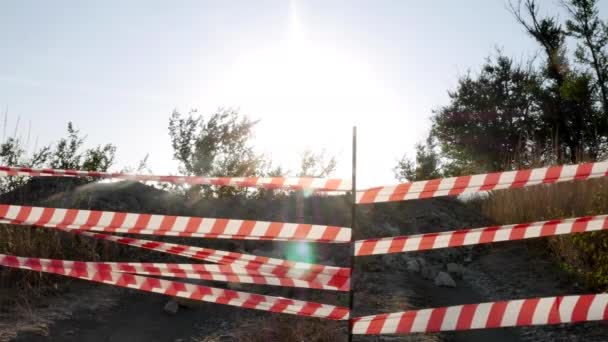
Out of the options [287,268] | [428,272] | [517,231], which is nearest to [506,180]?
[517,231]

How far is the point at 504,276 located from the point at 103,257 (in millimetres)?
5440

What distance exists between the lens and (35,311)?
5094mm

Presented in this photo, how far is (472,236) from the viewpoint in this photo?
3.49 metres

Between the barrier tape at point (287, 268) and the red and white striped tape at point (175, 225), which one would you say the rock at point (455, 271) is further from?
the red and white striped tape at point (175, 225)

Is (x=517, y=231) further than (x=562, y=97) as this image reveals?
No

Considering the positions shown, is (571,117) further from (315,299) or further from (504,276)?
(315,299)

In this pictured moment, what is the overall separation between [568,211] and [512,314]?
6064 mm

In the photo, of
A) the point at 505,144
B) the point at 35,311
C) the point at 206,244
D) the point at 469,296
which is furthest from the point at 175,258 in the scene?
the point at 505,144

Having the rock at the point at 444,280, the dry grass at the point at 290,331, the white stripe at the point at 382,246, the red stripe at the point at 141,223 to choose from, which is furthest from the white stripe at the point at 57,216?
the rock at the point at 444,280

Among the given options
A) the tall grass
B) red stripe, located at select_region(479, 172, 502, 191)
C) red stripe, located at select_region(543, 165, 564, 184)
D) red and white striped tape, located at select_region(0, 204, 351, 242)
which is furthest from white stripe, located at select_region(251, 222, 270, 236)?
the tall grass

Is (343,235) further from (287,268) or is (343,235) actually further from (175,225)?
(175,225)

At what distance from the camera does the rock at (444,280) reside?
6793 mm

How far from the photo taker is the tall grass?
597 centimetres

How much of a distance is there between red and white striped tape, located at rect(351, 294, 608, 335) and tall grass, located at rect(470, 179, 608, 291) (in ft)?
8.48
